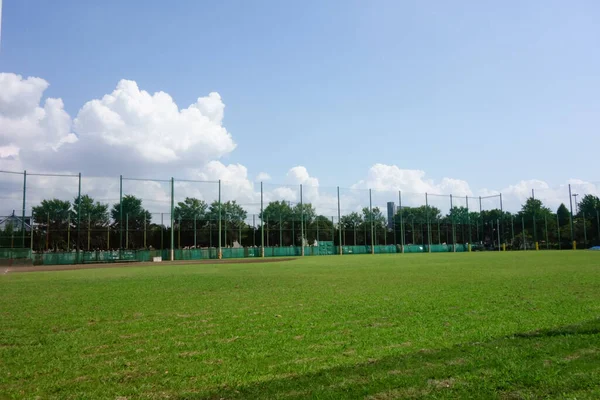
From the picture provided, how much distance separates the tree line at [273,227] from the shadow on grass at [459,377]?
49366 mm

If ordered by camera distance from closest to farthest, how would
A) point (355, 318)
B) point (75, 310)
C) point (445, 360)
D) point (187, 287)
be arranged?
point (445, 360)
point (355, 318)
point (75, 310)
point (187, 287)

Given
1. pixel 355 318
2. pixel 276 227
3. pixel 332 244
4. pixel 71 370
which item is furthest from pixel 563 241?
pixel 71 370

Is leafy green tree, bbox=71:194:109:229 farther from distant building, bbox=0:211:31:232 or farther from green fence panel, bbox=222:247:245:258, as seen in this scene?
green fence panel, bbox=222:247:245:258

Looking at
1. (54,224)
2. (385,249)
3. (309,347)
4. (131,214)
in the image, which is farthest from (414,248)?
(309,347)

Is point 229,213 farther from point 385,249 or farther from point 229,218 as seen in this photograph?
point 385,249

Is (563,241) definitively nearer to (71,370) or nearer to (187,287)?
(187,287)

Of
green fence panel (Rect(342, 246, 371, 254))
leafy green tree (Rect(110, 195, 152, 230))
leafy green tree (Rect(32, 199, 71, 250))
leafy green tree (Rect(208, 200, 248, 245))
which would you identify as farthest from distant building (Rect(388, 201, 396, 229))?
leafy green tree (Rect(32, 199, 71, 250))

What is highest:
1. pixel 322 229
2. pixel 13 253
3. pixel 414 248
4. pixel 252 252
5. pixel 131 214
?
pixel 131 214

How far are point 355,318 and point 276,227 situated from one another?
2252 inches

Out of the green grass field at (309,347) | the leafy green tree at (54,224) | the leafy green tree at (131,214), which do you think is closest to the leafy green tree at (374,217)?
the leafy green tree at (131,214)

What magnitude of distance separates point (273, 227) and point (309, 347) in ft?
195

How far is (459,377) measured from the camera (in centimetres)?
486

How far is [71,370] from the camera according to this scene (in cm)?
567

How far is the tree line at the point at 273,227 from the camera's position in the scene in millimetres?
55406
